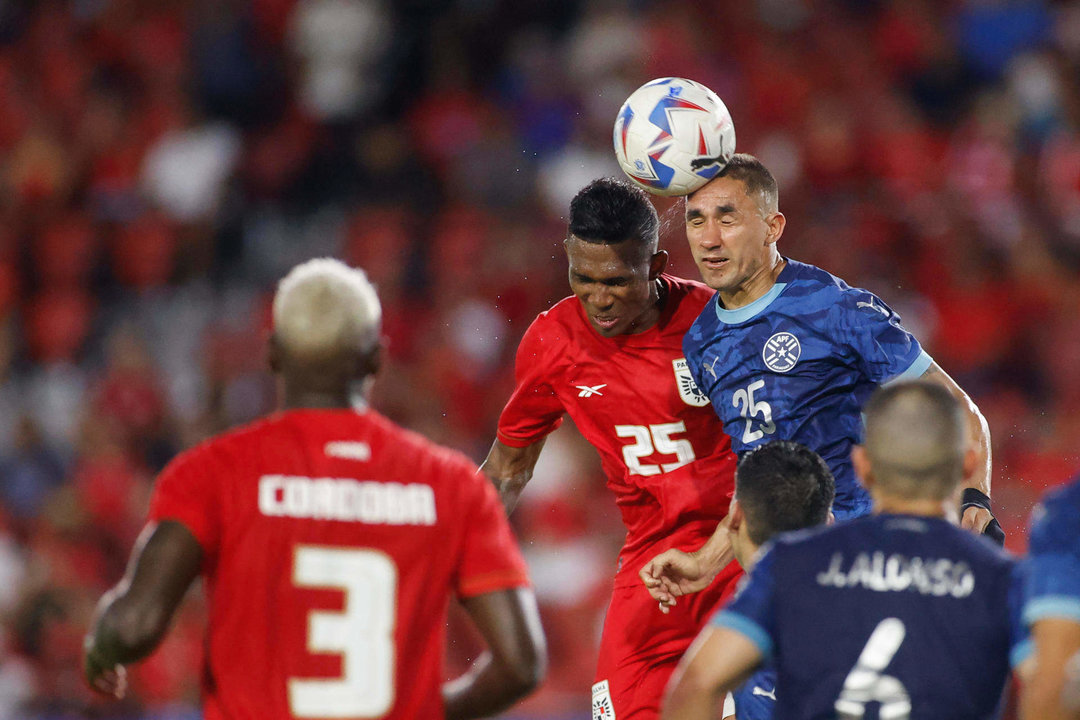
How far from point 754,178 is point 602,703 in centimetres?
231

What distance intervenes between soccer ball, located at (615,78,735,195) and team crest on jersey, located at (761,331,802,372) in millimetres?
730

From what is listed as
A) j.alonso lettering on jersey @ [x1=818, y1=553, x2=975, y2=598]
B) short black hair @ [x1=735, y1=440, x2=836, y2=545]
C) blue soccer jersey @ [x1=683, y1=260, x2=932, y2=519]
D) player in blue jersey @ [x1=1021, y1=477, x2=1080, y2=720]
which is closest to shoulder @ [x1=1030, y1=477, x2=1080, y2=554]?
player in blue jersey @ [x1=1021, y1=477, x2=1080, y2=720]

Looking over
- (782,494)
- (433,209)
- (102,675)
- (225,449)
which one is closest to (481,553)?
(225,449)

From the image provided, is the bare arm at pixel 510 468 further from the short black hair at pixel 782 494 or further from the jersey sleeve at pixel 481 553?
the jersey sleeve at pixel 481 553

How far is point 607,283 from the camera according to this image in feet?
19.2

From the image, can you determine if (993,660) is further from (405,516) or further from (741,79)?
(741,79)

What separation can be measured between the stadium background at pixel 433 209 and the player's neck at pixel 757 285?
183 inches

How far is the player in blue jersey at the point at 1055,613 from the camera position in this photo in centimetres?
321

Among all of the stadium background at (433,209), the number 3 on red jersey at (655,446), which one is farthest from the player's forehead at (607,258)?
the stadium background at (433,209)

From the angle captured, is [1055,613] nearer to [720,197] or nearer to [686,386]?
[720,197]

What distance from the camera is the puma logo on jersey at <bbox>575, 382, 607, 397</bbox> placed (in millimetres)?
6125

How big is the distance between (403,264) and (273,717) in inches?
354

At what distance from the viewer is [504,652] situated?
3.59 m

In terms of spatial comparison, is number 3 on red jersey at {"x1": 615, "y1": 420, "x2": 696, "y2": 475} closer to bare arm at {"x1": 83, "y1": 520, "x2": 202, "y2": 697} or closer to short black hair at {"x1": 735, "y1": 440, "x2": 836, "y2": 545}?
short black hair at {"x1": 735, "y1": 440, "x2": 836, "y2": 545}
